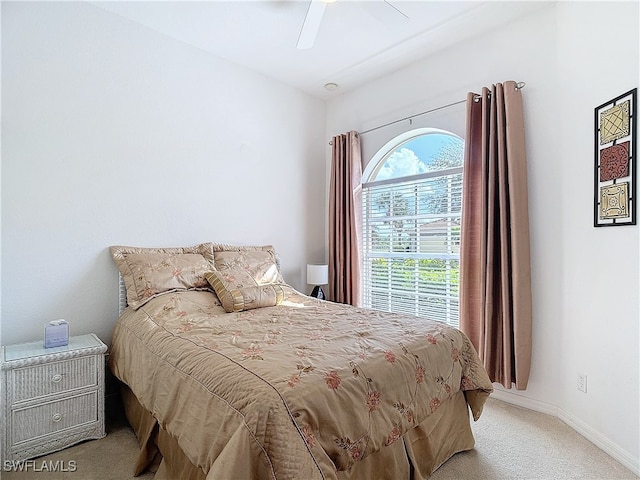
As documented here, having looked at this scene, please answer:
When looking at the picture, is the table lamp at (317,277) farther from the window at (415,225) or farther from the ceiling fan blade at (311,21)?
the ceiling fan blade at (311,21)

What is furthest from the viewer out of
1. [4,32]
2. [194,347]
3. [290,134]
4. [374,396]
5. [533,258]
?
[290,134]

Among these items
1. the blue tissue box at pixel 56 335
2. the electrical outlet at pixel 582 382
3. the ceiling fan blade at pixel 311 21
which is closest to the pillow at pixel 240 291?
the blue tissue box at pixel 56 335

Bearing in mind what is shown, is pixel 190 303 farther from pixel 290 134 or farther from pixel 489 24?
pixel 489 24

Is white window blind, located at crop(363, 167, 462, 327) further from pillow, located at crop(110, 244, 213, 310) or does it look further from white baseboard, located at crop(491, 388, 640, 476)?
pillow, located at crop(110, 244, 213, 310)

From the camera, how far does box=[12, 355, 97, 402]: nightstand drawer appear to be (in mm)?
1885

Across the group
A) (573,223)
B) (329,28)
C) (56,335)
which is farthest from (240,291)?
(573,223)

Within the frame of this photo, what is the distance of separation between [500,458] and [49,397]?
2.54m

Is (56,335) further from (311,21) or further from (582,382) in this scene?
(582,382)

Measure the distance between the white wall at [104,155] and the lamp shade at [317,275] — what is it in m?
0.58

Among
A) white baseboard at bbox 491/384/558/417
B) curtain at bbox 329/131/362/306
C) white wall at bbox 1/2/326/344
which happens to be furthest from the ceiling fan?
white baseboard at bbox 491/384/558/417

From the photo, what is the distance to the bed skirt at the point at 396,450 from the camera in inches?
58.7

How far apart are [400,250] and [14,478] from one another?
3177mm

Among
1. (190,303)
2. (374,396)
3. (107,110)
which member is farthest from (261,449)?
(107,110)

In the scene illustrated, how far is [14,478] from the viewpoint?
5.70 feet
